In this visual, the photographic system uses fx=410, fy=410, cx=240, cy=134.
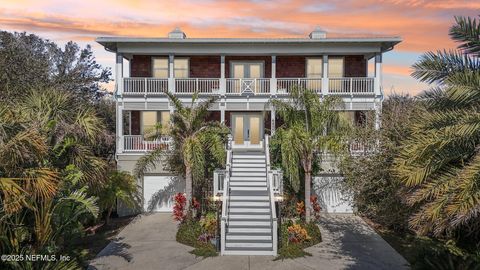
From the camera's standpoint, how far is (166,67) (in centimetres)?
2373

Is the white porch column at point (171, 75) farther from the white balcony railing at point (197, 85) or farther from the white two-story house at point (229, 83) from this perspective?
the white balcony railing at point (197, 85)

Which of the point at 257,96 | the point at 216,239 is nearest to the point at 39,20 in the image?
the point at 257,96

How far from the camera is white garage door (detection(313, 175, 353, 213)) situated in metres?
20.4

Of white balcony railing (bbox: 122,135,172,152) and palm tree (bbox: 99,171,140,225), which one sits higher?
white balcony railing (bbox: 122,135,172,152)

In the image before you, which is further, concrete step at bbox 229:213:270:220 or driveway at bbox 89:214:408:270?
concrete step at bbox 229:213:270:220

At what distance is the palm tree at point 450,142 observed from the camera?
7348 mm

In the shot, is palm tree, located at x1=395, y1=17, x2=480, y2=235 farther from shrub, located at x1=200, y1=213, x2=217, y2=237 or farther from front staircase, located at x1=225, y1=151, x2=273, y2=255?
shrub, located at x1=200, y1=213, x2=217, y2=237

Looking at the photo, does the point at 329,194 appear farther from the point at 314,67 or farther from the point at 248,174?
the point at 314,67

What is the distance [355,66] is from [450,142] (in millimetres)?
16426

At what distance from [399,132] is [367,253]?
14.0 ft

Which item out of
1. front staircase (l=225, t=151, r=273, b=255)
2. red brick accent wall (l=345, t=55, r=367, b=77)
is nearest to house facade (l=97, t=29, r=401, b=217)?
red brick accent wall (l=345, t=55, r=367, b=77)

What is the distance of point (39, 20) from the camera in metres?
17.8

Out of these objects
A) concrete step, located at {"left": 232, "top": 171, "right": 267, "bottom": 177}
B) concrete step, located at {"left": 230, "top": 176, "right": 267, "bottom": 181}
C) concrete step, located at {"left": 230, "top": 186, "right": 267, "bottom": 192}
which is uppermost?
concrete step, located at {"left": 232, "top": 171, "right": 267, "bottom": 177}

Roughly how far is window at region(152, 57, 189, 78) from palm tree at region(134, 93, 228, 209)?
22.4 feet
